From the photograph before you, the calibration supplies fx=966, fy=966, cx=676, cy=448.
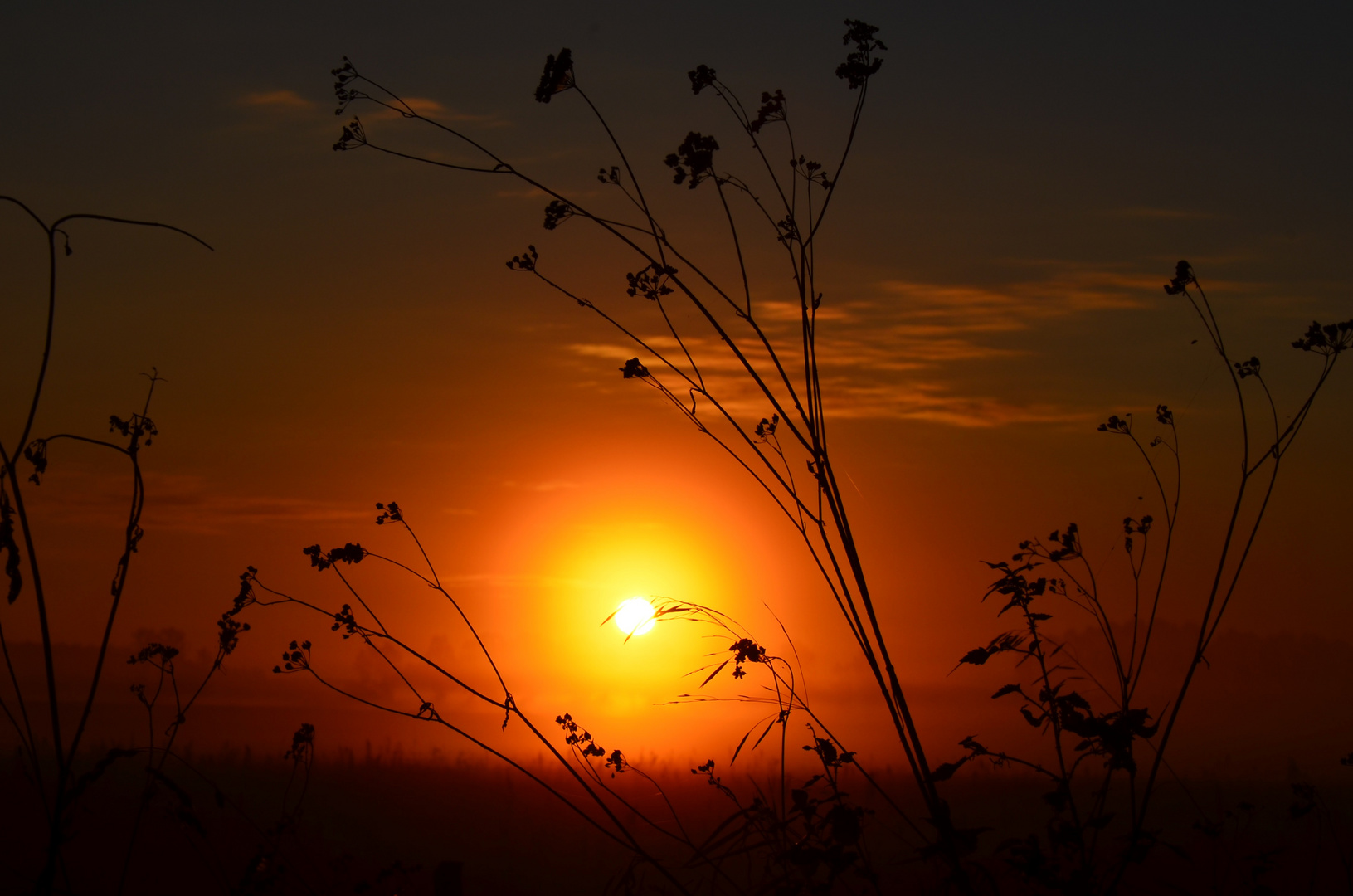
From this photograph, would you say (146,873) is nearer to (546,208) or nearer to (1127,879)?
(546,208)

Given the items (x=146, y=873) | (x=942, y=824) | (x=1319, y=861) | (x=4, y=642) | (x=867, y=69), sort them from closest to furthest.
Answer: (x=4, y=642) → (x=942, y=824) → (x=867, y=69) → (x=1319, y=861) → (x=146, y=873)

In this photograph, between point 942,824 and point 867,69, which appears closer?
point 942,824

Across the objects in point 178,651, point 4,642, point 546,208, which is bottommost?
point 4,642

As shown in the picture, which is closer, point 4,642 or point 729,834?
point 4,642

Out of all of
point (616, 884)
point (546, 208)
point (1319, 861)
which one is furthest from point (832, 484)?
Answer: point (1319, 861)

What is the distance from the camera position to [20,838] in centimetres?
471

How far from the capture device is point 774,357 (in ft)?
8.69

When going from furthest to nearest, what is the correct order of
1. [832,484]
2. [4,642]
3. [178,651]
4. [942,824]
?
[178,651]
[832,484]
[942,824]
[4,642]

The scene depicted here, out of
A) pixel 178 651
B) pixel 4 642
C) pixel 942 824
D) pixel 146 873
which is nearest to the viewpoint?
pixel 4 642

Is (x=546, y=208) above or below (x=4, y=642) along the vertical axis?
above

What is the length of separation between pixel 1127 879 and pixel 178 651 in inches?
150

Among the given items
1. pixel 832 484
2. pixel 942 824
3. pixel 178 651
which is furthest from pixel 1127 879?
pixel 178 651

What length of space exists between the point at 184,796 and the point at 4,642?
57 centimetres

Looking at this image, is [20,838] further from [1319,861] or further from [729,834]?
[1319,861]
